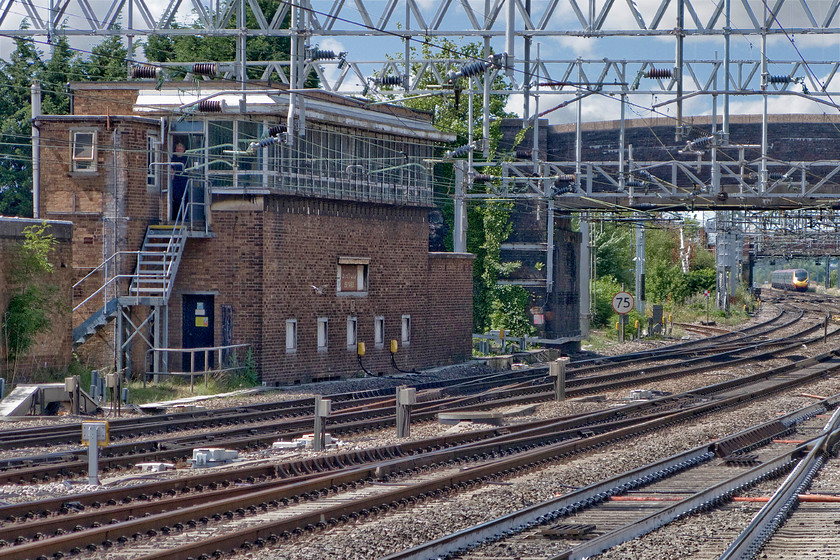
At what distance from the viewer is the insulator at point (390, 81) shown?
24517 mm

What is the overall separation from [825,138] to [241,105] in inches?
1339

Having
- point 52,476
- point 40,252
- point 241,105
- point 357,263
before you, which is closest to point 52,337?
point 40,252

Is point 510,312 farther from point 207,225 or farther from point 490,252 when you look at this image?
point 207,225

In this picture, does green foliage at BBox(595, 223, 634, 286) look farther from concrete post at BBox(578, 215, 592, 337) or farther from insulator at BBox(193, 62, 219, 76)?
insulator at BBox(193, 62, 219, 76)

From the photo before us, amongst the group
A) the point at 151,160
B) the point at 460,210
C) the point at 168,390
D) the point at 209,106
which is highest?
the point at 209,106

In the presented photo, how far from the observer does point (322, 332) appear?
27.5 m

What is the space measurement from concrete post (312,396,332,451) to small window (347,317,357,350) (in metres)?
12.8

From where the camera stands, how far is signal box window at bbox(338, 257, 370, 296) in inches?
1105

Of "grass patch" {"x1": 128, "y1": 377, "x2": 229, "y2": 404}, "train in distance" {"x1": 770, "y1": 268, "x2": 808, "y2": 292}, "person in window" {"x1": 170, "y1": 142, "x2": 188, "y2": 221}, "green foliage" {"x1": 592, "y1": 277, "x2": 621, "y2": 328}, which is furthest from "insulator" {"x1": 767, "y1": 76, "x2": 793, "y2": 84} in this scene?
"train in distance" {"x1": 770, "y1": 268, "x2": 808, "y2": 292}

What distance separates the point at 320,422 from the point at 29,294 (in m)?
9.58

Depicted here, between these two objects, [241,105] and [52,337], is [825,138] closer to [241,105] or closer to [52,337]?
[241,105]

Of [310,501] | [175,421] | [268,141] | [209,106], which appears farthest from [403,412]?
[209,106]

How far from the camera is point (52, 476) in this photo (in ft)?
42.9

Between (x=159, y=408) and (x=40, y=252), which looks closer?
(x=159, y=408)
